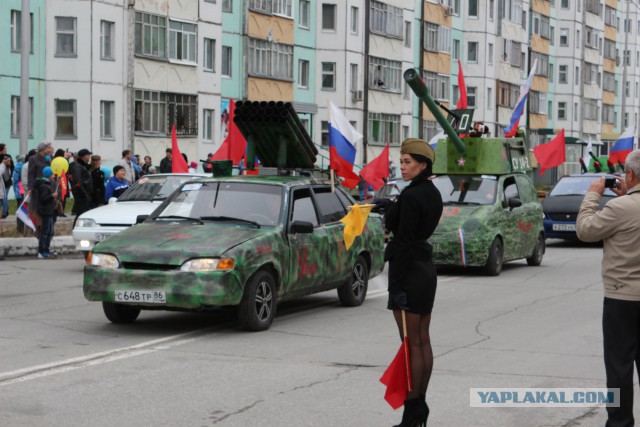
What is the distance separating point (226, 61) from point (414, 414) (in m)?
45.0

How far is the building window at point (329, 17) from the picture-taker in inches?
2336

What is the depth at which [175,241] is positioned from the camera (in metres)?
11.6

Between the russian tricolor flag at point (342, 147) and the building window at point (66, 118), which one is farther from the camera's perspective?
the building window at point (66, 118)

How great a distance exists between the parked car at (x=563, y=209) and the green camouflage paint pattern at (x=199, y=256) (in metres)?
15.9

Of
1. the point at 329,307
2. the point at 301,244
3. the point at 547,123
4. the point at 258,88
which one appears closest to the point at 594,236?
the point at 301,244

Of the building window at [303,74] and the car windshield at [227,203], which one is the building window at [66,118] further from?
the car windshield at [227,203]

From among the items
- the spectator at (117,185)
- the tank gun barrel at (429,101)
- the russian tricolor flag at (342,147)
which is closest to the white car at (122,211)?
the spectator at (117,185)

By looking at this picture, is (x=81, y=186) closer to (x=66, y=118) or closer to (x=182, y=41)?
(x=66, y=118)

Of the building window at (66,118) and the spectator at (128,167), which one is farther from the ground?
the building window at (66,118)

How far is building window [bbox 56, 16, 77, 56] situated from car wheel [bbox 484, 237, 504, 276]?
26.2 m

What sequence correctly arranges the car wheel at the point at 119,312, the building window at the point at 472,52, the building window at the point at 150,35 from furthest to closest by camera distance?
the building window at the point at 472,52, the building window at the point at 150,35, the car wheel at the point at 119,312

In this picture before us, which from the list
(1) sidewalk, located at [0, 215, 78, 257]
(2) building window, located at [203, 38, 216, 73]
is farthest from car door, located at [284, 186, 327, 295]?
(2) building window, located at [203, 38, 216, 73]

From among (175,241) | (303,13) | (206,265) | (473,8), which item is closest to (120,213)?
(175,241)

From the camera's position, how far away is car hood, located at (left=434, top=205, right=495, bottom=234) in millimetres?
18766
